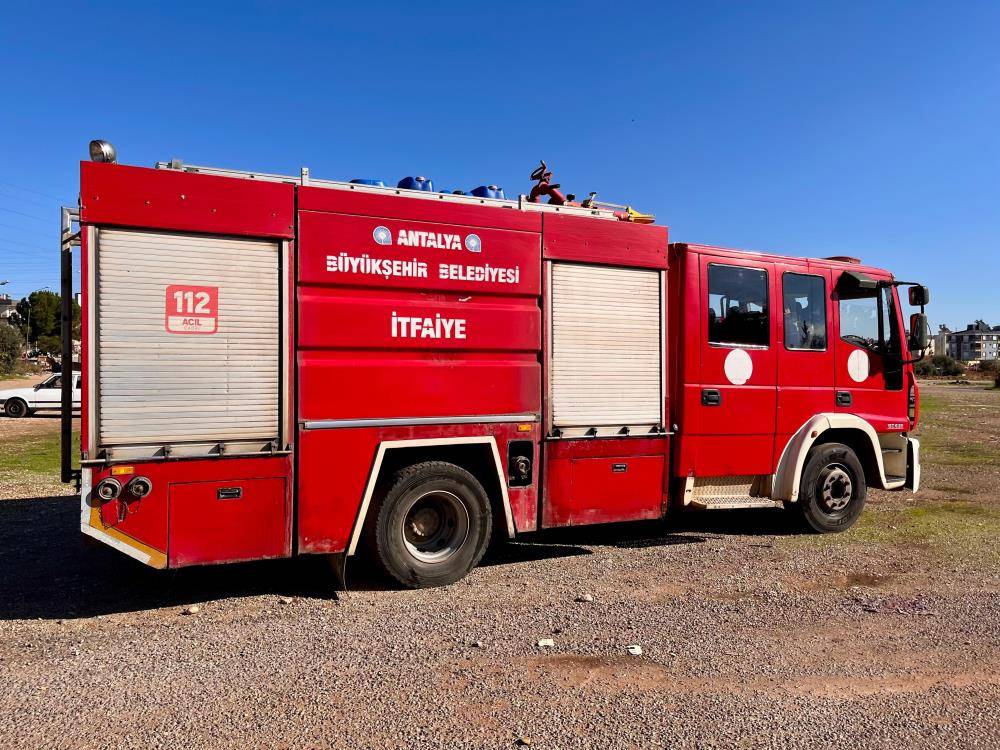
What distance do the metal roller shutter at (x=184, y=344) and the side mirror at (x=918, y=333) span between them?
6.89 metres

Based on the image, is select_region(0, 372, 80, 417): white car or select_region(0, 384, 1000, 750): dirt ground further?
select_region(0, 372, 80, 417): white car

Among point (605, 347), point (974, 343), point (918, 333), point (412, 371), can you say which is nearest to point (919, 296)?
point (918, 333)

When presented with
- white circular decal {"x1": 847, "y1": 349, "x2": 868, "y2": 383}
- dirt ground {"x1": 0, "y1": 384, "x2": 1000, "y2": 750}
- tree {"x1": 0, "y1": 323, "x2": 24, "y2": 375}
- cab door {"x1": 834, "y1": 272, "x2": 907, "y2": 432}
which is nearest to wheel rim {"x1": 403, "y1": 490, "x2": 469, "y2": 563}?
dirt ground {"x1": 0, "y1": 384, "x2": 1000, "y2": 750}

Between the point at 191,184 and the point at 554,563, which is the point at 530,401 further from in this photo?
the point at 191,184

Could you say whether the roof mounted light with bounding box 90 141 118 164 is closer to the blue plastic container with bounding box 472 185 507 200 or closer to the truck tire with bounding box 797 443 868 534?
the blue plastic container with bounding box 472 185 507 200

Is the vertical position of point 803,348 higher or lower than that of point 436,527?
higher

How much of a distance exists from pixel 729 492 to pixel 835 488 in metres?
1.38

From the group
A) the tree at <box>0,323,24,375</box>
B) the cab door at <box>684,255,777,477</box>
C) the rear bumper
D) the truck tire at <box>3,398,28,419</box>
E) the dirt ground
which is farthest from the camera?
the tree at <box>0,323,24,375</box>

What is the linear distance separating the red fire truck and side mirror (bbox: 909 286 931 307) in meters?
1.12

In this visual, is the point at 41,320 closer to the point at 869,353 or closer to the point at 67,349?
the point at 67,349

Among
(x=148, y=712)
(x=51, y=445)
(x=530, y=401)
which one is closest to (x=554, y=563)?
(x=530, y=401)

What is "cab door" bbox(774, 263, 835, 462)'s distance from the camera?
743 centimetres

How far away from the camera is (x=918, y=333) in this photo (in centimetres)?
799

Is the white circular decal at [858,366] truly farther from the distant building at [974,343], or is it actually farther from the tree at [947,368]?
the distant building at [974,343]
